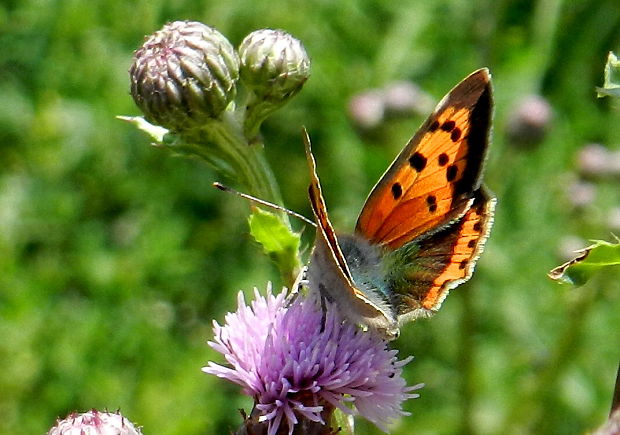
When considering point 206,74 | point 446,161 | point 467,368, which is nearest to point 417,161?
point 446,161

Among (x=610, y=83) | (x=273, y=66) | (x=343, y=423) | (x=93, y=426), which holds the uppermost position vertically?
(x=610, y=83)

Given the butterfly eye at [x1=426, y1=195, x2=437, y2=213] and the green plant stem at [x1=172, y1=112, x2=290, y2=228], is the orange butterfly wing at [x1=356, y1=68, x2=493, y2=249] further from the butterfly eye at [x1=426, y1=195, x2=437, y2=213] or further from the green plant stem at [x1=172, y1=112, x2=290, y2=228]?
the green plant stem at [x1=172, y1=112, x2=290, y2=228]

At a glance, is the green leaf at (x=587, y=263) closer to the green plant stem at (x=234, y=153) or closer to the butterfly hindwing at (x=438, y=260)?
the butterfly hindwing at (x=438, y=260)

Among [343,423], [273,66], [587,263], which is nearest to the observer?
[587,263]

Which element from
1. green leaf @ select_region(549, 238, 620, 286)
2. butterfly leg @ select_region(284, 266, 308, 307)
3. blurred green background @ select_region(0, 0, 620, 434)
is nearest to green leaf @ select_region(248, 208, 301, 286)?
butterfly leg @ select_region(284, 266, 308, 307)

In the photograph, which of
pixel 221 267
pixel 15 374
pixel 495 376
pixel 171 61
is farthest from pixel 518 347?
pixel 171 61

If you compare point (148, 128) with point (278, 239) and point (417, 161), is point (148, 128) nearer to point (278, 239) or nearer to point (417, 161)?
point (278, 239)

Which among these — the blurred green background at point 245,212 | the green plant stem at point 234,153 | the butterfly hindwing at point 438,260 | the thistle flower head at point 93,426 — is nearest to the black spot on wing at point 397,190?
the butterfly hindwing at point 438,260
